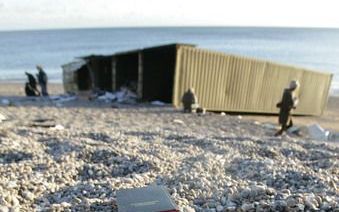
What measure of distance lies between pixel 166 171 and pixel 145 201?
2478 millimetres

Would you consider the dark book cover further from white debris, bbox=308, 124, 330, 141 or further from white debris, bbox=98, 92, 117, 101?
white debris, bbox=98, 92, 117, 101

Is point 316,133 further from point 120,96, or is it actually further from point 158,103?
point 120,96

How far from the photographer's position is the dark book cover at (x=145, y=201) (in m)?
4.18

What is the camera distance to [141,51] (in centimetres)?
1945

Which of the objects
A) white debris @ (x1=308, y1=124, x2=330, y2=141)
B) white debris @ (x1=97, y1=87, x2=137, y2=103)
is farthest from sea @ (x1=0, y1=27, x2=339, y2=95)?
white debris @ (x1=308, y1=124, x2=330, y2=141)

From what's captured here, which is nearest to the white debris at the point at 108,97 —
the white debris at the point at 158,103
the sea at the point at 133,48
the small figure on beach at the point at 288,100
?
the white debris at the point at 158,103

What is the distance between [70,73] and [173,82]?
9.16m

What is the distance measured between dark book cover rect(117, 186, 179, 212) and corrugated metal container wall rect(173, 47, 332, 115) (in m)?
14.4

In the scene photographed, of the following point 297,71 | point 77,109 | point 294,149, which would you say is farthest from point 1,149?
point 297,71

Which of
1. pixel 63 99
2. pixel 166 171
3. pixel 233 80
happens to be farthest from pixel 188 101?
pixel 166 171

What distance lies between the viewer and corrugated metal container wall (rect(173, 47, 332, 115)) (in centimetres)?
1923

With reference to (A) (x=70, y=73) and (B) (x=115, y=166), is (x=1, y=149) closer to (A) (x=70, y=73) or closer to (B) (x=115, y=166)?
(B) (x=115, y=166)

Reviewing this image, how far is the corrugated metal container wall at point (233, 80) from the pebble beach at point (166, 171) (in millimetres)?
8523

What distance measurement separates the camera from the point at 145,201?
4.32 meters
